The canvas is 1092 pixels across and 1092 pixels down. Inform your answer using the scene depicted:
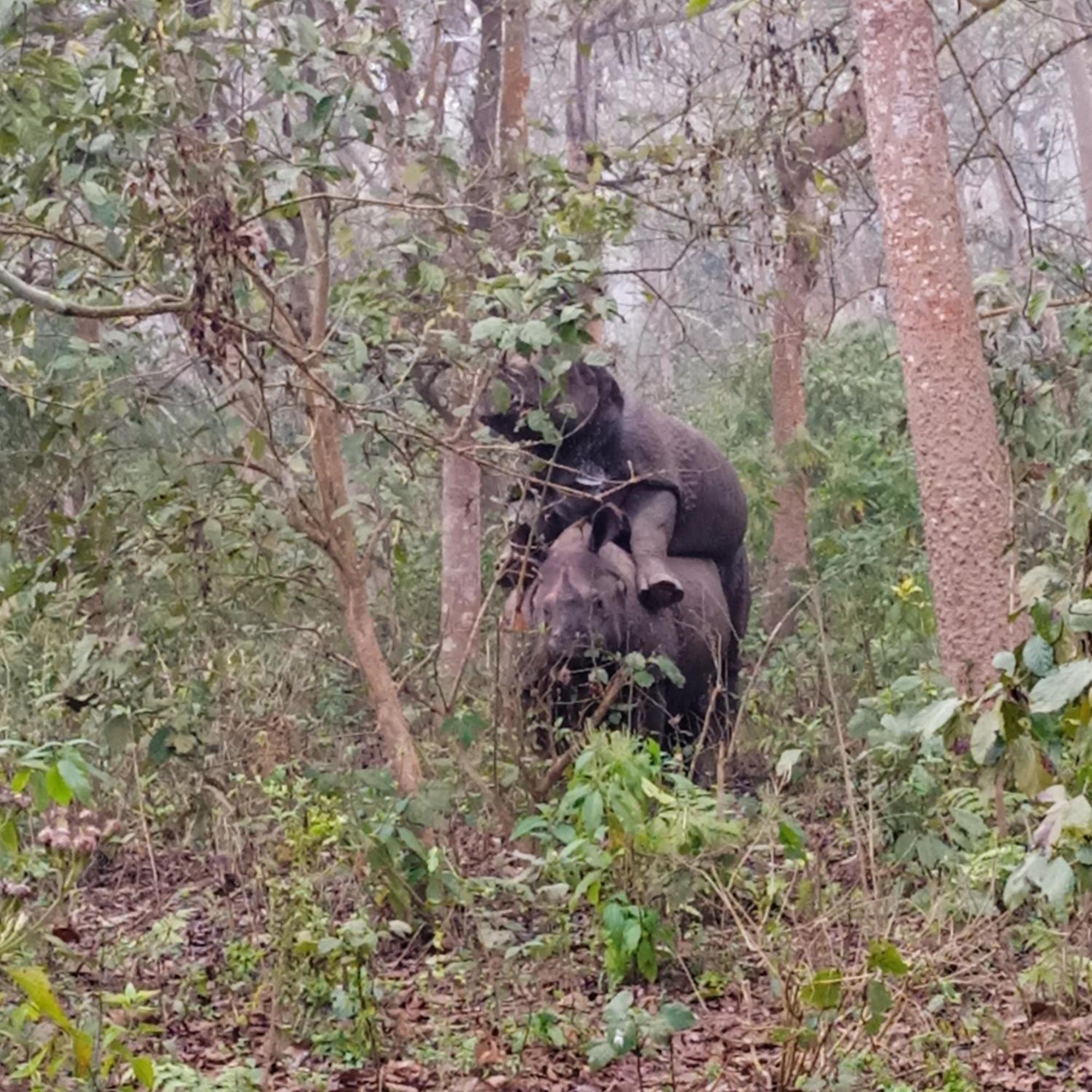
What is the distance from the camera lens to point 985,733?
2551 millimetres

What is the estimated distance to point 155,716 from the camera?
17.1 ft

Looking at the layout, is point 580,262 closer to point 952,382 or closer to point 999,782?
point 952,382

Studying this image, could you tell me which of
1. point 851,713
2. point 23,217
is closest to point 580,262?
point 23,217

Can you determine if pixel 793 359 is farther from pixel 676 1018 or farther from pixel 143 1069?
pixel 143 1069

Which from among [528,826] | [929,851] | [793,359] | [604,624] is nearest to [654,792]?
[528,826]

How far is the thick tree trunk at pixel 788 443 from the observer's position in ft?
32.9

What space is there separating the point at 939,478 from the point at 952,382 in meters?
0.34

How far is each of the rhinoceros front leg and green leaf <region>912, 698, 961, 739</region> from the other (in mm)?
3954

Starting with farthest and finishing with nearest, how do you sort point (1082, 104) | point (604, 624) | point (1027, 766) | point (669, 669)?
point (1082, 104) < point (604, 624) < point (669, 669) < point (1027, 766)

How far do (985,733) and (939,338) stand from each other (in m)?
3.24

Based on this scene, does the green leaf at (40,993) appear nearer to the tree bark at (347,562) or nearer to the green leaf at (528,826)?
the green leaf at (528,826)

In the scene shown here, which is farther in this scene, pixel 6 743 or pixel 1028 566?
pixel 1028 566

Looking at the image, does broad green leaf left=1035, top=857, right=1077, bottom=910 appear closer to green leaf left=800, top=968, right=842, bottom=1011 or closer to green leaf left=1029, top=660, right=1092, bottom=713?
green leaf left=1029, top=660, right=1092, bottom=713

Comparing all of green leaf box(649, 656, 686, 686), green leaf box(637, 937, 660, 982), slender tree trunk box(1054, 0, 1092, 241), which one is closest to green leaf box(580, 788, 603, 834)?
green leaf box(637, 937, 660, 982)
